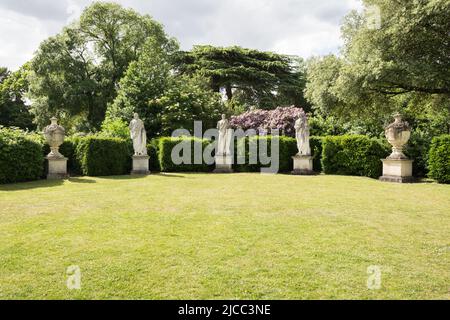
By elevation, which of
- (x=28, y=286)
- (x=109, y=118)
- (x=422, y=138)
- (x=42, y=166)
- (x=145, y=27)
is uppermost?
(x=145, y=27)

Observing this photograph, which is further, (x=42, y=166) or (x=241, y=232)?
Answer: (x=42, y=166)

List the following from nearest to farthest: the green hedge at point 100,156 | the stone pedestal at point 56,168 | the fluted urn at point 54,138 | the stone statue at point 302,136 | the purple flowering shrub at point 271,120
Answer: the stone pedestal at point 56,168 → the fluted urn at point 54,138 → the green hedge at point 100,156 → the stone statue at point 302,136 → the purple flowering shrub at point 271,120

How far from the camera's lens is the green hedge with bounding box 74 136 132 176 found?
1363 centimetres

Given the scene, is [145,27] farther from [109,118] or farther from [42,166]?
[42,166]

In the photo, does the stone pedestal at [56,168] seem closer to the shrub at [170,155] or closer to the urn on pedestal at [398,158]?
the shrub at [170,155]

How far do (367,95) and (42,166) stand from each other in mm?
14666

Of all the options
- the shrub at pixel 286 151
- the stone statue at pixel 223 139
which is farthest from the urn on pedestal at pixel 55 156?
the shrub at pixel 286 151

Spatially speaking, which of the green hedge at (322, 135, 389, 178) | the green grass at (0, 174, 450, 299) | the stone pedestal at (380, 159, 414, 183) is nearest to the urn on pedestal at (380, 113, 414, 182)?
the stone pedestal at (380, 159, 414, 183)

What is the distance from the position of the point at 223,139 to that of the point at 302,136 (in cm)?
373

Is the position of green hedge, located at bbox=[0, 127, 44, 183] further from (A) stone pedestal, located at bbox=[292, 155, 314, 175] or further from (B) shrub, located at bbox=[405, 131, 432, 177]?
(B) shrub, located at bbox=[405, 131, 432, 177]

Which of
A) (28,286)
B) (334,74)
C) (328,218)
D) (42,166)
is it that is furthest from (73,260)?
(334,74)

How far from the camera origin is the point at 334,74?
54.3 feet

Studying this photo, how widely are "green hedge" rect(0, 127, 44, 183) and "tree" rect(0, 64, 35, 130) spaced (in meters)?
26.5

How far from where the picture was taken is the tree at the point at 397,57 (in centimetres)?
1326
